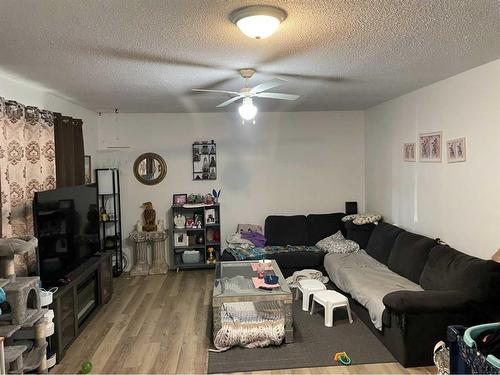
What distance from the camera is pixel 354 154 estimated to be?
19.6 feet

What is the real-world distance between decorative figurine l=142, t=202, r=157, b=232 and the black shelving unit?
1.28 feet

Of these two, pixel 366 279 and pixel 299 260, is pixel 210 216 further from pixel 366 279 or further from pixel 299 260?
pixel 366 279

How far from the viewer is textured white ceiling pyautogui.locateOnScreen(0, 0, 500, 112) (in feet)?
6.33

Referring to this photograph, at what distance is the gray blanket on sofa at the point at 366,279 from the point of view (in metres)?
3.41

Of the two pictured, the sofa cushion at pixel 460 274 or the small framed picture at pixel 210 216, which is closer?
the sofa cushion at pixel 460 274

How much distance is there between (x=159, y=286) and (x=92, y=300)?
105 cm

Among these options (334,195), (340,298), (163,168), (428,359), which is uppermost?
(163,168)

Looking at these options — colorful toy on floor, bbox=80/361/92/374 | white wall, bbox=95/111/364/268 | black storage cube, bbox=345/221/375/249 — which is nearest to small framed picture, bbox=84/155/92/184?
white wall, bbox=95/111/364/268

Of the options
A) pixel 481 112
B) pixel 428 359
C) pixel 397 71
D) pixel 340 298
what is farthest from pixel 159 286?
pixel 481 112

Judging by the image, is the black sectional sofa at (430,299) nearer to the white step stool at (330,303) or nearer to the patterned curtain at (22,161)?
the white step stool at (330,303)

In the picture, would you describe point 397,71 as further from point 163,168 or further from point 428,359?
point 163,168

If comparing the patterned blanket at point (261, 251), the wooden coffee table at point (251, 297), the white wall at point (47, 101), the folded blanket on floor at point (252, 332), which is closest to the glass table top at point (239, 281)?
the wooden coffee table at point (251, 297)

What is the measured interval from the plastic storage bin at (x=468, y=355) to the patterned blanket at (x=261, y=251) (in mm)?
2704

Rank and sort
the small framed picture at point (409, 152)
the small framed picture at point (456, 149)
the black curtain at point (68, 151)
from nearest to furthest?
the small framed picture at point (456, 149) < the black curtain at point (68, 151) < the small framed picture at point (409, 152)
